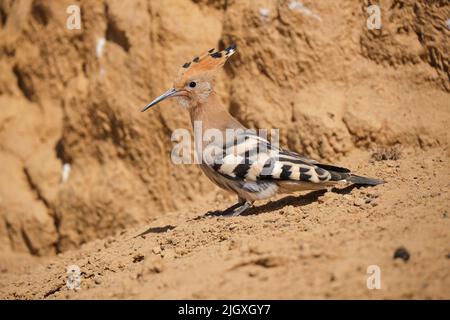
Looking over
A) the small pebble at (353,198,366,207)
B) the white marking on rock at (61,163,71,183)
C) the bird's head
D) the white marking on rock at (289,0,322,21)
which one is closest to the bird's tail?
the small pebble at (353,198,366,207)

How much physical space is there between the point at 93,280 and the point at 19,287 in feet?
3.49

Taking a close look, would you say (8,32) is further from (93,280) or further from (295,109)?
(93,280)

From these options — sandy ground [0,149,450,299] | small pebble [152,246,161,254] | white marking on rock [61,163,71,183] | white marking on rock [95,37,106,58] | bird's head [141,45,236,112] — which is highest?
white marking on rock [95,37,106,58]

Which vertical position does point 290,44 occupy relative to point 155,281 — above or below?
above

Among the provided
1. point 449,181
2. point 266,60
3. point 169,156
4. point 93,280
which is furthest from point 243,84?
point 93,280

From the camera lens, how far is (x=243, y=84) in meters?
6.10

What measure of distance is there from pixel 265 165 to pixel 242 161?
7.1 inches

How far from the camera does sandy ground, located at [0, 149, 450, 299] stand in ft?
9.43

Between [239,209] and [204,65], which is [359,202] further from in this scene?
[204,65]

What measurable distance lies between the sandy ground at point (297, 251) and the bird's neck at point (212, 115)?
728mm

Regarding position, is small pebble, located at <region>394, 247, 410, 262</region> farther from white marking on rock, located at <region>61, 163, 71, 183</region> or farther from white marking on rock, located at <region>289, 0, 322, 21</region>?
white marking on rock, located at <region>61, 163, 71, 183</region>

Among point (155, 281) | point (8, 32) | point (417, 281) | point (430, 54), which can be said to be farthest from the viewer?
point (8, 32)

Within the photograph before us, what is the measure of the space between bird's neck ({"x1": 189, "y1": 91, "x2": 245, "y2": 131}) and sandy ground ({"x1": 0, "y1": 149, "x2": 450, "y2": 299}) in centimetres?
73

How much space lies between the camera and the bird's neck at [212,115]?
5.08 meters
